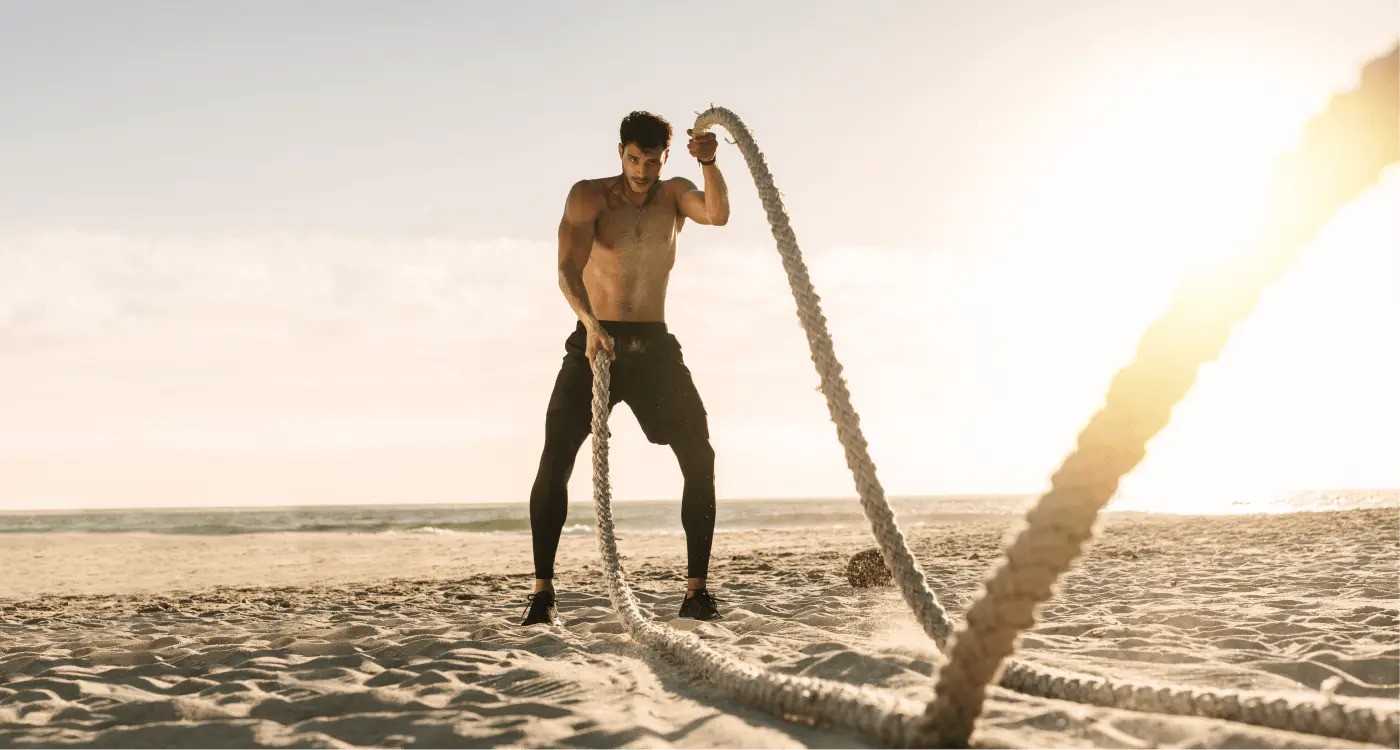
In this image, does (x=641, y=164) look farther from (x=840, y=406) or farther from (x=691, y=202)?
(x=840, y=406)

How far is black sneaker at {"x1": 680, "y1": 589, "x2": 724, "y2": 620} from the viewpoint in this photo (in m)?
3.90

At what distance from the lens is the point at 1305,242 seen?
4.58ft

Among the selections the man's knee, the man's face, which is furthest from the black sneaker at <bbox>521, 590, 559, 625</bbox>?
the man's face

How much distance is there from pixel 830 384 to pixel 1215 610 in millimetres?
2052

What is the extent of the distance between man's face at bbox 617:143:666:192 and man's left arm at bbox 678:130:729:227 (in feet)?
0.52

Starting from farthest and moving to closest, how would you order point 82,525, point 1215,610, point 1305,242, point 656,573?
point 82,525 → point 656,573 → point 1215,610 → point 1305,242

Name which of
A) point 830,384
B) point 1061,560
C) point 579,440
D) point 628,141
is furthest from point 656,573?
point 1061,560

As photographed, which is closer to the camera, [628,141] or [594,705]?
[594,705]

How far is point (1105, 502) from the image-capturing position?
155 centimetres

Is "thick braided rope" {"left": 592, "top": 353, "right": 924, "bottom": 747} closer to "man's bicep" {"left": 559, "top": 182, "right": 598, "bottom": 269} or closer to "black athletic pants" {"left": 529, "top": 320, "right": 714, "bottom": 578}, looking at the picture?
"black athletic pants" {"left": 529, "top": 320, "right": 714, "bottom": 578}

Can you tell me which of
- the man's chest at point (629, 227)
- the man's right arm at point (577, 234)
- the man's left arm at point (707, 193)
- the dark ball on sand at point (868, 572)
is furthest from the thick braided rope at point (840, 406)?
the dark ball on sand at point (868, 572)

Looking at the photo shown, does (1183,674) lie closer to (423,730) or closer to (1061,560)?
(1061,560)

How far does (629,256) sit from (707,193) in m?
0.40

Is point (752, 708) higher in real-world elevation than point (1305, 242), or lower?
lower
